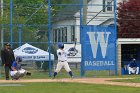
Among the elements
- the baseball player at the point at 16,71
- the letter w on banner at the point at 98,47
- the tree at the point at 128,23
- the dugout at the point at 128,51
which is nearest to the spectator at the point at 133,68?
the dugout at the point at 128,51

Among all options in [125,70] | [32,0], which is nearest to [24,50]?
[125,70]

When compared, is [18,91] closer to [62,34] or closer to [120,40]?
[120,40]

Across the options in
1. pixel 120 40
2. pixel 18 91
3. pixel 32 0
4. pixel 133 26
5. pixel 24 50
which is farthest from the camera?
pixel 32 0

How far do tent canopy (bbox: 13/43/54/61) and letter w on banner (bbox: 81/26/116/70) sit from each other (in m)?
2.23

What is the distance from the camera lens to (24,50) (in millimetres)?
30188

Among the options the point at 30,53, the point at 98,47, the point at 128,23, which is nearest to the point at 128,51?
the point at 98,47

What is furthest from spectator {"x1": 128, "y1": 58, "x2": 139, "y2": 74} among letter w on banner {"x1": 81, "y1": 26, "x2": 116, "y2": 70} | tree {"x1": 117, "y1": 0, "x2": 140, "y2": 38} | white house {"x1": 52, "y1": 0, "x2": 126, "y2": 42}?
tree {"x1": 117, "y1": 0, "x2": 140, "y2": 38}

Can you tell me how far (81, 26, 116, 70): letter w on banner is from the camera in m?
31.1

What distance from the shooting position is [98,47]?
1233 inches

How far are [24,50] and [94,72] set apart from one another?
539 centimetres

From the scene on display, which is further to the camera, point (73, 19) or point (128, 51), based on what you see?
point (73, 19)

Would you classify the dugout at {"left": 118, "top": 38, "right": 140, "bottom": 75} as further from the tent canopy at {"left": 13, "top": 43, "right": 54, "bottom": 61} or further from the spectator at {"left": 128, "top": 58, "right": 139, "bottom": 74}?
the tent canopy at {"left": 13, "top": 43, "right": 54, "bottom": 61}

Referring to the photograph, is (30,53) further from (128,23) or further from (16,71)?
(128,23)

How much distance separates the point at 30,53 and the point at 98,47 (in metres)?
4.09
